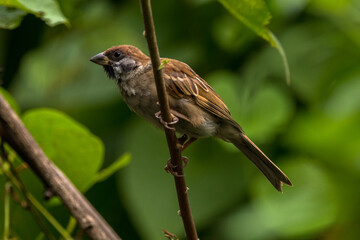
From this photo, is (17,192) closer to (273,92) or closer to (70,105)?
(70,105)

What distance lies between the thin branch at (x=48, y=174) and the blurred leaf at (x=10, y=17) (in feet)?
0.86

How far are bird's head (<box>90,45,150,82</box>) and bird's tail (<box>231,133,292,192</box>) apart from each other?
0.65m

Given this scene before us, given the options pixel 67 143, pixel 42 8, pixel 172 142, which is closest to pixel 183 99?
pixel 67 143

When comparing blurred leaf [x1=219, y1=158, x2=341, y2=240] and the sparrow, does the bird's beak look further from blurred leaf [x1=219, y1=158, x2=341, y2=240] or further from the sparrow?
blurred leaf [x1=219, y1=158, x2=341, y2=240]

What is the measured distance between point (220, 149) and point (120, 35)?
35.0 inches

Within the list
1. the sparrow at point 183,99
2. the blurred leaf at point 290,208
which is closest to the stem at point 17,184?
the sparrow at point 183,99

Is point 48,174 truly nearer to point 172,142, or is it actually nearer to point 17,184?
point 17,184

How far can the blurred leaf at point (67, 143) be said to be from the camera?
2484 millimetres

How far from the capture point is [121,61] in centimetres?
300

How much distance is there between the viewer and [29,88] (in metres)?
3.61

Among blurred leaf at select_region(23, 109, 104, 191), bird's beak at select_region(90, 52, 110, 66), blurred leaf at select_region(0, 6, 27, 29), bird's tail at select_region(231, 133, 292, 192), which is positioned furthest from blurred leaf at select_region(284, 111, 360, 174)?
blurred leaf at select_region(0, 6, 27, 29)

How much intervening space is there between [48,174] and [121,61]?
955 millimetres

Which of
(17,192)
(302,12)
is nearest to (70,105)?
(17,192)

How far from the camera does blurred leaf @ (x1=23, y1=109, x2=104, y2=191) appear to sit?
8.15 ft
